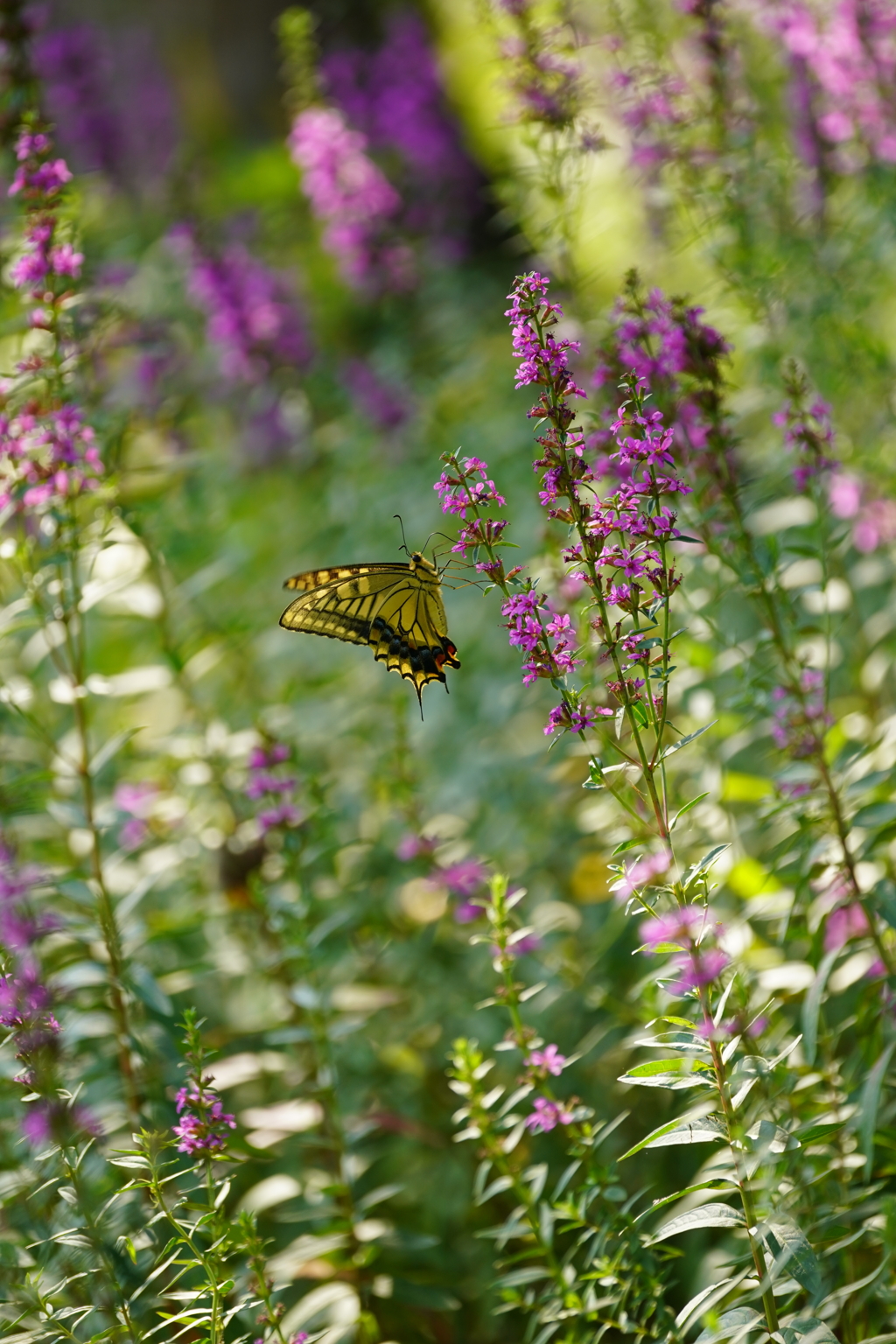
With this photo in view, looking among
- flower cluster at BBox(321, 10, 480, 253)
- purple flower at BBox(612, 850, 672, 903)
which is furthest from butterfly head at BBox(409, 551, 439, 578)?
flower cluster at BBox(321, 10, 480, 253)

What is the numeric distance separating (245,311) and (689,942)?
3.97 m

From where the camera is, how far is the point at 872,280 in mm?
3801

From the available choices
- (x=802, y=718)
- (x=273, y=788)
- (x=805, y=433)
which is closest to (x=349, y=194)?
(x=273, y=788)

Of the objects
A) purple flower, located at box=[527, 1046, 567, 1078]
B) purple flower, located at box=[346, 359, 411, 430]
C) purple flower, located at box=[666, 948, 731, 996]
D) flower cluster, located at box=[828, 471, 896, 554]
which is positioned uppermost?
purple flower, located at box=[346, 359, 411, 430]

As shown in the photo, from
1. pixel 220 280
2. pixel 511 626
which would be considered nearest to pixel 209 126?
pixel 220 280

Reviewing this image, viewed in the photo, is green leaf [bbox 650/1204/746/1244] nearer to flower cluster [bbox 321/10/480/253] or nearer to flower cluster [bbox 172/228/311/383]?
flower cluster [bbox 172/228/311/383]

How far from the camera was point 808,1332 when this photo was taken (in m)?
1.77

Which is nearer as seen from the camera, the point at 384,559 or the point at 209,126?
the point at 384,559

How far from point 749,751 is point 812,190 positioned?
1935 mm

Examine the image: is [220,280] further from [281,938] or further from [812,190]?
[281,938]

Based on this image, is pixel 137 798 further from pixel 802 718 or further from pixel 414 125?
pixel 414 125

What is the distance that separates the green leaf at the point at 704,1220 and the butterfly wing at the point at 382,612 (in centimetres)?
124

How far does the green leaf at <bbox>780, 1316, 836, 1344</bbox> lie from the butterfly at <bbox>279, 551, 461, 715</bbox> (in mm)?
1409

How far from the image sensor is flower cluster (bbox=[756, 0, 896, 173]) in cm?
362
